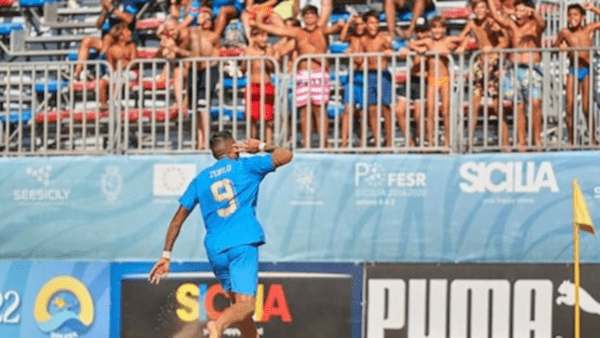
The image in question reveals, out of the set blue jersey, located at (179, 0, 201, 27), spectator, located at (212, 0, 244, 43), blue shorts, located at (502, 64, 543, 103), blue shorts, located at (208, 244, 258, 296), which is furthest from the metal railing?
blue shorts, located at (208, 244, 258, 296)

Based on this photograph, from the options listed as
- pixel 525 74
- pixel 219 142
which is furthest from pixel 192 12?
pixel 219 142

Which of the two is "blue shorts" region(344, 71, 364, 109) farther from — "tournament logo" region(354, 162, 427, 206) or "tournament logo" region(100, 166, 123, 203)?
"tournament logo" region(100, 166, 123, 203)

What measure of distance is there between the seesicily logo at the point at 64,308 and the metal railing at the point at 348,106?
4.66 ft

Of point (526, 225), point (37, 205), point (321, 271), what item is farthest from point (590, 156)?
point (37, 205)

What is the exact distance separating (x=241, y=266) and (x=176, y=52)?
419 cm

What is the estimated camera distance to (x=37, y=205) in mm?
14969

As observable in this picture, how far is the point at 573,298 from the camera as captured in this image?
43.8ft

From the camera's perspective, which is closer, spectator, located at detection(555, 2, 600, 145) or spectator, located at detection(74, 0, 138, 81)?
spectator, located at detection(555, 2, 600, 145)

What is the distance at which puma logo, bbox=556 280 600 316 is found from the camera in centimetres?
1331

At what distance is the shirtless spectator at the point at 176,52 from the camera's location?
580 inches

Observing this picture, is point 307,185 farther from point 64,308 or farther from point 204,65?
point 64,308

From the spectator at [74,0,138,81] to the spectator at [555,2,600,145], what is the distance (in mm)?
5197

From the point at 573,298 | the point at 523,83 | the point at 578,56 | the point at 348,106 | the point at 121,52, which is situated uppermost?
the point at 121,52

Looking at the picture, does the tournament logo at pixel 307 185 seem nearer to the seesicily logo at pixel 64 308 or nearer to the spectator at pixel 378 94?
the spectator at pixel 378 94
